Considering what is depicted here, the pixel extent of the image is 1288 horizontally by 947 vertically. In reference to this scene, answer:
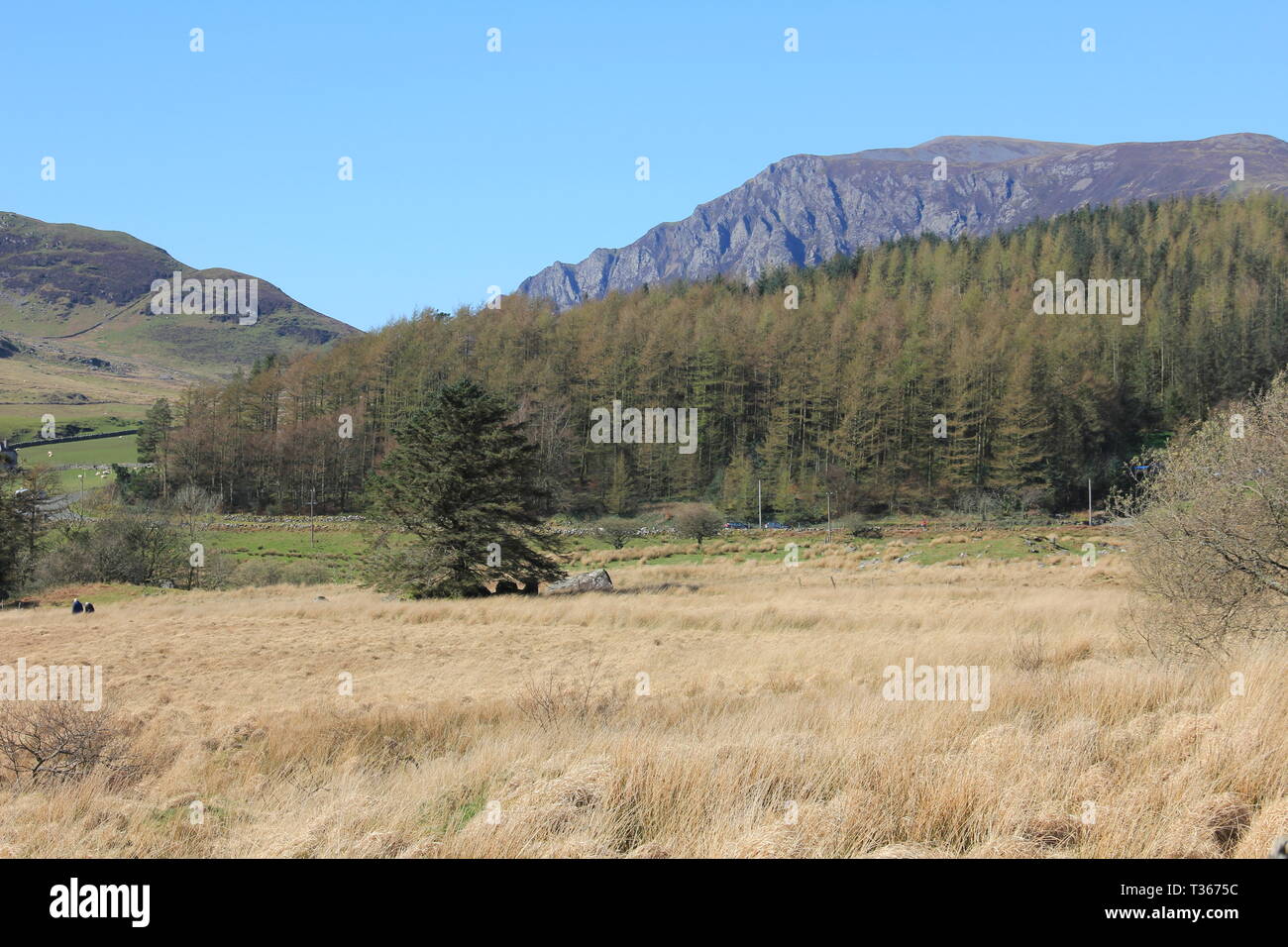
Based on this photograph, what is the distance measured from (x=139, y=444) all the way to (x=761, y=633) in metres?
90.5

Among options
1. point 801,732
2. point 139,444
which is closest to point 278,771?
point 801,732

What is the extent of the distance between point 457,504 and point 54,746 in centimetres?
2629

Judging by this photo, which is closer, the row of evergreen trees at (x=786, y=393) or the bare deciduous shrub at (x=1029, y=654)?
the bare deciduous shrub at (x=1029, y=654)

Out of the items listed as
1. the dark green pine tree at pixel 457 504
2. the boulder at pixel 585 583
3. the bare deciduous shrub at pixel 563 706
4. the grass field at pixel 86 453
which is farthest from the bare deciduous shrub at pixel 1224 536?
the grass field at pixel 86 453

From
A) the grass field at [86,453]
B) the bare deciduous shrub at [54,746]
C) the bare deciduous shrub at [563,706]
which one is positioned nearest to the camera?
the bare deciduous shrub at [54,746]

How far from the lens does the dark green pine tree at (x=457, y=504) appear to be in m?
34.7

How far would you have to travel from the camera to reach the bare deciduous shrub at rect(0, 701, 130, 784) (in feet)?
28.1

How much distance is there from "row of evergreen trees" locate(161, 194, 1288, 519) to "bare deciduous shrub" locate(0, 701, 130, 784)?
5521 centimetres

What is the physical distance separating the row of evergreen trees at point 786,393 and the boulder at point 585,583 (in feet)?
94.1

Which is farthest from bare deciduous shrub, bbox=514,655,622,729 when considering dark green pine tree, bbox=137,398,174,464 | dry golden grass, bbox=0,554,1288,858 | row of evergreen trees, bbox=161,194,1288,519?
dark green pine tree, bbox=137,398,174,464

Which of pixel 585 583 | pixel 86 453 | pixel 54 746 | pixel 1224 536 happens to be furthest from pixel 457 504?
pixel 86 453

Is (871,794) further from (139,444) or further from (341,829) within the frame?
(139,444)

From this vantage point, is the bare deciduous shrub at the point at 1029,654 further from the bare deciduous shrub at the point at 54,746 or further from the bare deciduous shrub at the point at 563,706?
the bare deciduous shrub at the point at 54,746

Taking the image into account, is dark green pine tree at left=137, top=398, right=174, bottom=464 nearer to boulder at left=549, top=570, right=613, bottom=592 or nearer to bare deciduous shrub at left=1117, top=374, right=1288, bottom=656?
boulder at left=549, top=570, right=613, bottom=592
